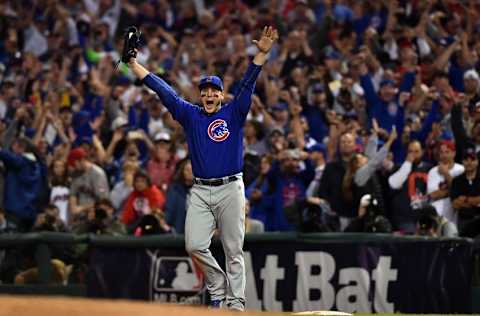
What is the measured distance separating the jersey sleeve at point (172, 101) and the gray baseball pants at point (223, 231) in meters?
0.63

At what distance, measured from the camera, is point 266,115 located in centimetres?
1652

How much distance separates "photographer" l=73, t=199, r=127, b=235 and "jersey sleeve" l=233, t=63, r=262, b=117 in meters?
4.11

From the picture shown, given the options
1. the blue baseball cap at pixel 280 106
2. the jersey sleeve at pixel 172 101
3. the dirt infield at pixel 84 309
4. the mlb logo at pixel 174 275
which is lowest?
the dirt infield at pixel 84 309

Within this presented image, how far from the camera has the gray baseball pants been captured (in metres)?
10.8

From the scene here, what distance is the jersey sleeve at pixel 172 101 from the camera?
1095 centimetres

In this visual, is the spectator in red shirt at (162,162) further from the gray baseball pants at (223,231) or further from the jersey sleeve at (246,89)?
the jersey sleeve at (246,89)

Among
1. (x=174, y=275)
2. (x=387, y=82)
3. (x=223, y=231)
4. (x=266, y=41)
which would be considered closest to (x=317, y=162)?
(x=387, y=82)

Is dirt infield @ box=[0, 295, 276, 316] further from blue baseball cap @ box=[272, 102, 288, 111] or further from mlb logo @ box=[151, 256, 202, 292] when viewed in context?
blue baseball cap @ box=[272, 102, 288, 111]

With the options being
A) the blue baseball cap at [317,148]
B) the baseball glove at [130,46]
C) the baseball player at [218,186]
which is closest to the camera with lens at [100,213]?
the blue baseball cap at [317,148]

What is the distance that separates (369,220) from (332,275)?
29.8 inches

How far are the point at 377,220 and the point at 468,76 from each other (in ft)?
9.18

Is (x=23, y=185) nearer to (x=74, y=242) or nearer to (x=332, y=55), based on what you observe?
(x=74, y=242)

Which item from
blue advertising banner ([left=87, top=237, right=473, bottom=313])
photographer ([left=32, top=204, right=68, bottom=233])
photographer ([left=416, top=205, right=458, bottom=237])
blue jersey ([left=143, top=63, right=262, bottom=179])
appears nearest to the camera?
blue jersey ([left=143, top=63, right=262, bottom=179])

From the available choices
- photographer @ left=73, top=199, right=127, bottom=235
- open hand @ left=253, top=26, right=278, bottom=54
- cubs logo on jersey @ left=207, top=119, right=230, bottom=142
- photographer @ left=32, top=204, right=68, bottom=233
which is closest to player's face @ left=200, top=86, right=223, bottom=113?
cubs logo on jersey @ left=207, top=119, right=230, bottom=142
